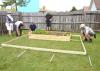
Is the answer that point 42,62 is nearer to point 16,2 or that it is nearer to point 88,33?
point 88,33

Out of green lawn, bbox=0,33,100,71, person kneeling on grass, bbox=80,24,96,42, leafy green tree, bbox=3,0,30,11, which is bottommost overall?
green lawn, bbox=0,33,100,71

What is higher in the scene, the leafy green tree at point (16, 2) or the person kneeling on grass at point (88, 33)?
the leafy green tree at point (16, 2)

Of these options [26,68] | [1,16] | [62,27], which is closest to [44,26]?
[62,27]

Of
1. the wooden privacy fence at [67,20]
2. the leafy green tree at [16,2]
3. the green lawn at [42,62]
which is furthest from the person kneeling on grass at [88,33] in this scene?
the leafy green tree at [16,2]

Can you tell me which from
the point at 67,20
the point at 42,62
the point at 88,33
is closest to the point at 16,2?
the point at 67,20

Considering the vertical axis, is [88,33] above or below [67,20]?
below

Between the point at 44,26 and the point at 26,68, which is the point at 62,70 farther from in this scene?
the point at 44,26

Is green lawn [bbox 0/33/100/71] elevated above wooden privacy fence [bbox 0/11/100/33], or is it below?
below

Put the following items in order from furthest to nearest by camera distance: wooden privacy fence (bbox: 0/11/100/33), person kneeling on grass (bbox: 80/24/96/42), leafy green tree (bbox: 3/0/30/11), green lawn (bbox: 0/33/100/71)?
leafy green tree (bbox: 3/0/30/11) → wooden privacy fence (bbox: 0/11/100/33) → person kneeling on grass (bbox: 80/24/96/42) → green lawn (bbox: 0/33/100/71)

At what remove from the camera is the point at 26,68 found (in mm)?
6996

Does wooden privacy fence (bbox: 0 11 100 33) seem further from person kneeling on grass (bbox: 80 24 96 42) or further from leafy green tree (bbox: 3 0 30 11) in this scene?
leafy green tree (bbox: 3 0 30 11)

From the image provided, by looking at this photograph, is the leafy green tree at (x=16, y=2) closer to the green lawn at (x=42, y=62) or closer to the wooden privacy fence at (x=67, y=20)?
the wooden privacy fence at (x=67, y=20)

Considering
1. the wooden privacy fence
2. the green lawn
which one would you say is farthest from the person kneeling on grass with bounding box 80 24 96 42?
the wooden privacy fence

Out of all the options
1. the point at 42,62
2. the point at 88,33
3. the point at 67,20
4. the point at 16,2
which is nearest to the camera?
the point at 42,62
